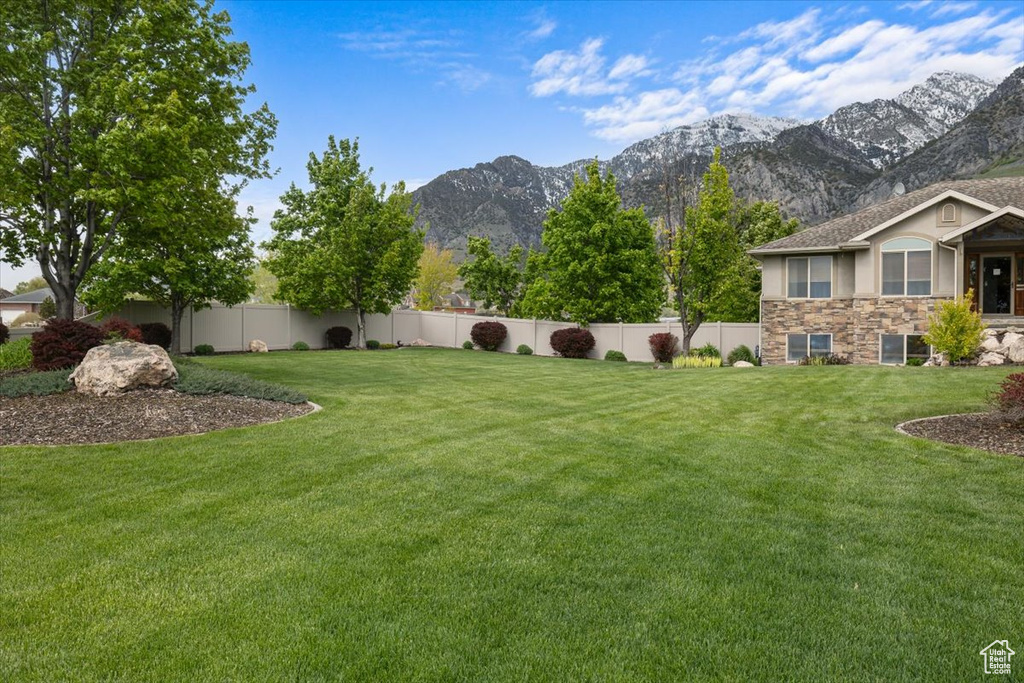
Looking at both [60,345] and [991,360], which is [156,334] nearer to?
[60,345]

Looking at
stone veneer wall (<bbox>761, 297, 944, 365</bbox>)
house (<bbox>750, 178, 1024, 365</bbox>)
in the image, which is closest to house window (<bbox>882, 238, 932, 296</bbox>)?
house (<bbox>750, 178, 1024, 365</bbox>)

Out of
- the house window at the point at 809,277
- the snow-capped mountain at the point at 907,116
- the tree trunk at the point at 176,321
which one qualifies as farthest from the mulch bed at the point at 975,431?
the snow-capped mountain at the point at 907,116

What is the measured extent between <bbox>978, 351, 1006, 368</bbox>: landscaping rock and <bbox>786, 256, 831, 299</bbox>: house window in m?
5.67

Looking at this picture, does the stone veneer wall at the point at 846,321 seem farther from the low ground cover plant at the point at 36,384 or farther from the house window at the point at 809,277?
the low ground cover plant at the point at 36,384

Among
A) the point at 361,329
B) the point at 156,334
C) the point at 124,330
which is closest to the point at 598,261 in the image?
the point at 361,329

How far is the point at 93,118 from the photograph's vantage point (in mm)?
10602

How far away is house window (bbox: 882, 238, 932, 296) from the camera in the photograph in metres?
18.8

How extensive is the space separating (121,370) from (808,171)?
10609 centimetres

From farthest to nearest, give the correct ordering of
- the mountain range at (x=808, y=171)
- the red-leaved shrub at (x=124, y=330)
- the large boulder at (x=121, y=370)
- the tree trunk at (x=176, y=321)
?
the mountain range at (x=808, y=171) → the tree trunk at (x=176, y=321) → the red-leaved shrub at (x=124, y=330) → the large boulder at (x=121, y=370)

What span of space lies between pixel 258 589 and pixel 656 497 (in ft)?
10.1

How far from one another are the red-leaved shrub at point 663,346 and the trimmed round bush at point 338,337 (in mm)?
14295

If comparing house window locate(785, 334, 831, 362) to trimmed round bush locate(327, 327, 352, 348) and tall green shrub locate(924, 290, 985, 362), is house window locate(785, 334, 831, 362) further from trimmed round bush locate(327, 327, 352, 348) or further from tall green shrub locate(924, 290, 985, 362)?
trimmed round bush locate(327, 327, 352, 348)

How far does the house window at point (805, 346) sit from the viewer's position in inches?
811

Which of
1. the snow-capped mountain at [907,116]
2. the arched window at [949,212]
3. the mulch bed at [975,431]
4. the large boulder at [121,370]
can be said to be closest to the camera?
the mulch bed at [975,431]
